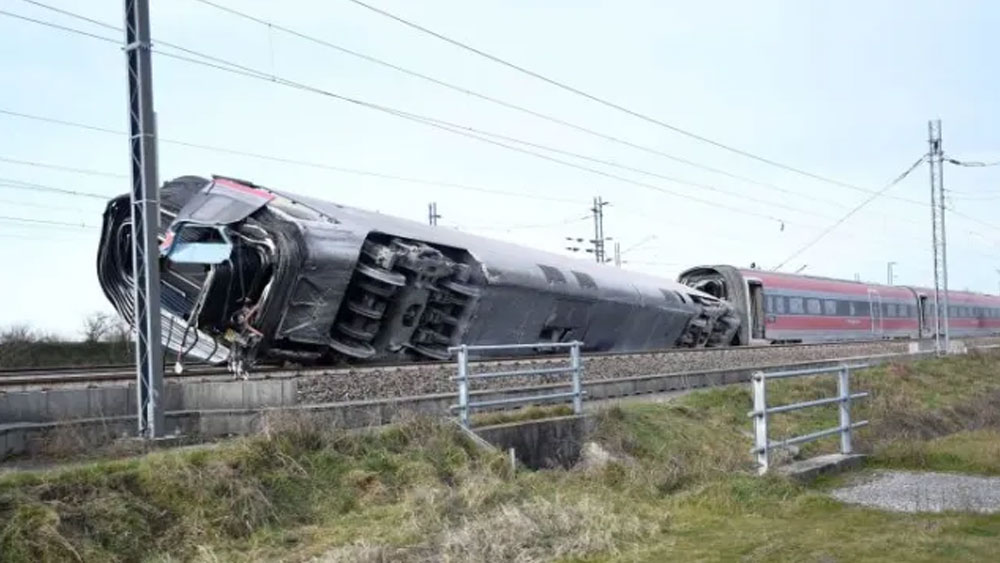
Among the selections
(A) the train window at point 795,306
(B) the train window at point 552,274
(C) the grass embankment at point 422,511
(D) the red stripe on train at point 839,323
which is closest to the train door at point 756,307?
(D) the red stripe on train at point 839,323

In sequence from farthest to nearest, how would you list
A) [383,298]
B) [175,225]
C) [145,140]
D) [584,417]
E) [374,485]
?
[383,298]
[175,225]
[584,417]
[145,140]
[374,485]

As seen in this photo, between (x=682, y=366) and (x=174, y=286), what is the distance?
1093cm

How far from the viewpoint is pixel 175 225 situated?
1447 cm

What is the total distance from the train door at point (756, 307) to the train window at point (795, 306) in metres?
2.50

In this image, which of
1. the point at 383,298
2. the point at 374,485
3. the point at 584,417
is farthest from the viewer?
the point at 383,298

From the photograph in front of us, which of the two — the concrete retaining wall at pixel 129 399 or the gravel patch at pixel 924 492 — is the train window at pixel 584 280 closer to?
the concrete retaining wall at pixel 129 399

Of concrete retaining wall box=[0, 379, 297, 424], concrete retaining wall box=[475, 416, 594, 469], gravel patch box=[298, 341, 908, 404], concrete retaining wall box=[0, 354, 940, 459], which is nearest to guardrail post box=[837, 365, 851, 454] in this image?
concrete retaining wall box=[475, 416, 594, 469]

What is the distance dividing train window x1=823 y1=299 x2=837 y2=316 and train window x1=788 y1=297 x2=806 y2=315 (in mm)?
2257

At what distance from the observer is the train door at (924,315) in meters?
48.1

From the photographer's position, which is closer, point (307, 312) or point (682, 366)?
point (307, 312)

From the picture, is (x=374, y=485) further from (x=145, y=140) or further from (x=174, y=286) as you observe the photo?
(x=174, y=286)

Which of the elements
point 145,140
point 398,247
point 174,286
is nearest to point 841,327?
point 398,247

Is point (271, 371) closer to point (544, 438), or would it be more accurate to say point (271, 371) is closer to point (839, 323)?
point (544, 438)

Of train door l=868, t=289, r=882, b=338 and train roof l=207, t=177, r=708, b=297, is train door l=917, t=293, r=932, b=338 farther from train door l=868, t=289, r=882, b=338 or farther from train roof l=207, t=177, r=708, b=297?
train roof l=207, t=177, r=708, b=297
